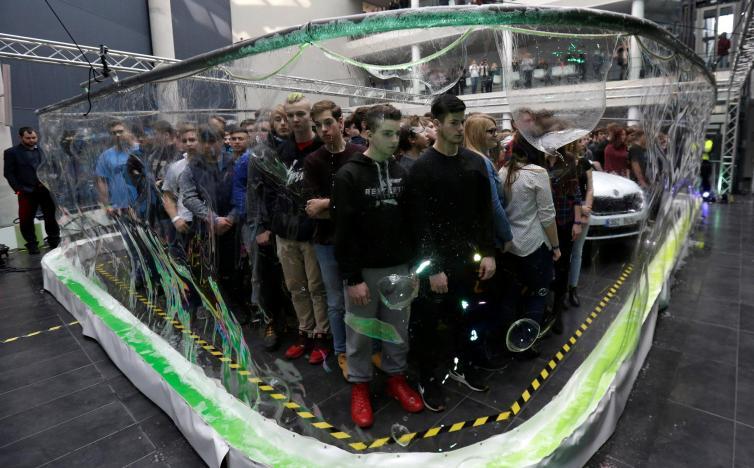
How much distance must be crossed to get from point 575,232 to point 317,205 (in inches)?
58.7

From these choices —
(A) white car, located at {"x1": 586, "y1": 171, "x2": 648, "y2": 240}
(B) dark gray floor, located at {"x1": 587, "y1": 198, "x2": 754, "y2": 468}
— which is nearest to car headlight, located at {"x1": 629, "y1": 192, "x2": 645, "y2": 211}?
(A) white car, located at {"x1": 586, "y1": 171, "x2": 648, "y2": 240}

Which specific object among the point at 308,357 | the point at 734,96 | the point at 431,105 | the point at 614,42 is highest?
the point at 734,96

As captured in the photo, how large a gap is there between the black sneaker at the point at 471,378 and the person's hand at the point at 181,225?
153 centimetres

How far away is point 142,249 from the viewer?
293 centimetres

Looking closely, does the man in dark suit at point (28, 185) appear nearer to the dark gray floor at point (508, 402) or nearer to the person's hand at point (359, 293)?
the dark gray floor at point (508, 402)

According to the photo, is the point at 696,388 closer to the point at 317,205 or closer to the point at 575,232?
the point at 575,232

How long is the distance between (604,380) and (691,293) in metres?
2.45

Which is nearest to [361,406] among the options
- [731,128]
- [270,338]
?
[270,338]

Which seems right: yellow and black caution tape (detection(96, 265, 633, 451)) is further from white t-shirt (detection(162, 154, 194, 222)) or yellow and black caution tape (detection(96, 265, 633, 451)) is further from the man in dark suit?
the man in dark suit

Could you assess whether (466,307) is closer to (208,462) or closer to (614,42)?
(614,42)

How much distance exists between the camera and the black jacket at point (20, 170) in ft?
19.6

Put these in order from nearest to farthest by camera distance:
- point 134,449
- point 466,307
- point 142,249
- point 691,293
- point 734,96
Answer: point 466,307 < point 134,449 < point 142,249 < point 691,293 < point 734,96

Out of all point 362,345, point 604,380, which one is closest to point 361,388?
point 362,345

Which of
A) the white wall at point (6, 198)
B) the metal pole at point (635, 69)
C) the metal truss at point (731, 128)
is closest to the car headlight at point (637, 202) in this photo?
the metal pole at point (635, 69)
